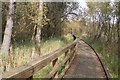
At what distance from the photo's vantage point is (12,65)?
7.52 metres

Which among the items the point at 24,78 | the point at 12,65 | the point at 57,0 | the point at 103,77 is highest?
the point at 57,0

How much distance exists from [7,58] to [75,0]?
3641 cm

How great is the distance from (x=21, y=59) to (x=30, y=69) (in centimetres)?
518

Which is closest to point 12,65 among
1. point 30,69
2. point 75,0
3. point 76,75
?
point 76,75

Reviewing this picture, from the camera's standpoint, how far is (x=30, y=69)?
3209 millimetres

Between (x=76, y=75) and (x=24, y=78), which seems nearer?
(x=24, y=78)

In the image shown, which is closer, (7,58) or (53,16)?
(7,58)

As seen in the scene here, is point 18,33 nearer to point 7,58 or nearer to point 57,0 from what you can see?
point 57,0

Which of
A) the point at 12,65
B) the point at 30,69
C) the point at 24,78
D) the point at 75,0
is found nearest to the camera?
the point at 24,78

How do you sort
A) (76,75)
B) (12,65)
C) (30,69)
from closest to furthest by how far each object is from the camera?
(30,69)
(12,65)
(76,75)

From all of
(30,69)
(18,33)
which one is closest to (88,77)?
(30,69)

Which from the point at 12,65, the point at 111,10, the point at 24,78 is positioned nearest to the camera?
the point at 24,78

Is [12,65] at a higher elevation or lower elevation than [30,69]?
lower

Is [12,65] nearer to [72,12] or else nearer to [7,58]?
[7,58]
